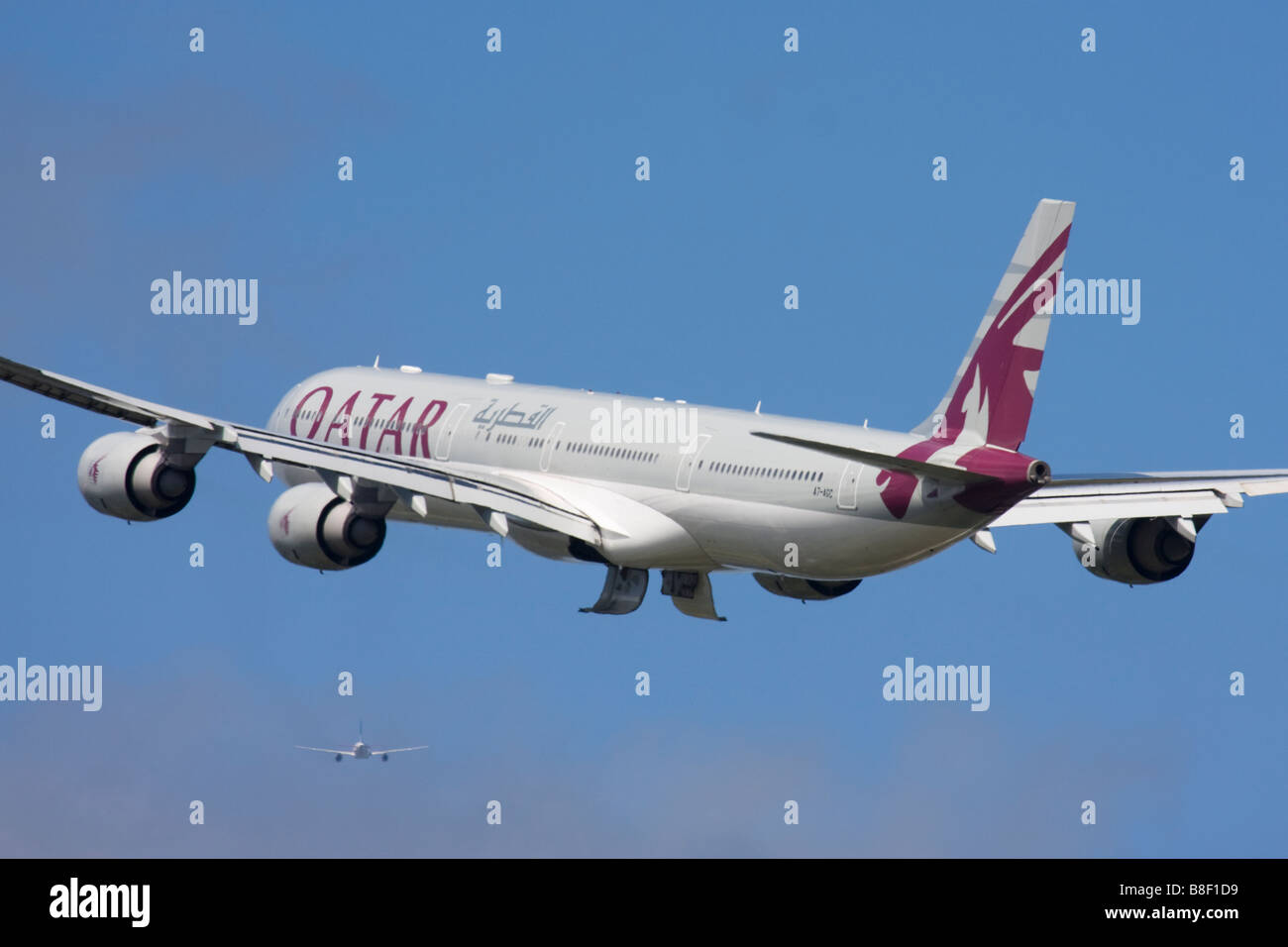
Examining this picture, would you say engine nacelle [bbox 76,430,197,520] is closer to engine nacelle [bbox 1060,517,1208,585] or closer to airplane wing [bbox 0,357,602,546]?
airplane wing [bbox 0,357,602,546]

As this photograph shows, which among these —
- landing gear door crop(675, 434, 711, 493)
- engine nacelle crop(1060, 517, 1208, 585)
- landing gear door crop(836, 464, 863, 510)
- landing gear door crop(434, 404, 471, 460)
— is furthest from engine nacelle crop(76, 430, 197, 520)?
engine nacelle crop(1060, 517, 1208, 585)

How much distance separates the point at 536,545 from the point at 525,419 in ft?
10.8

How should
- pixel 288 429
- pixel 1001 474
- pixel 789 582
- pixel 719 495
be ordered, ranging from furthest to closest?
1. pixel 288 429
2. pixel 789 582
3. pixel 719 495
4. pixel 1001 474

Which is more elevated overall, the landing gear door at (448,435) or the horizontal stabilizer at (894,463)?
the landing gear door at (448,435)

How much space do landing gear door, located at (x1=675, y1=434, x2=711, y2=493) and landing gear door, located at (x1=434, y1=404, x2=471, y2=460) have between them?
814 centimetres

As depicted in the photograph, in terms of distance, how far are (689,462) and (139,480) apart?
38.1ft

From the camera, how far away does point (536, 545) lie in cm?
5922

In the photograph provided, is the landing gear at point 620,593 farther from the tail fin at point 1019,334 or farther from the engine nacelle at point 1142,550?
the tail fin at point 1019,334

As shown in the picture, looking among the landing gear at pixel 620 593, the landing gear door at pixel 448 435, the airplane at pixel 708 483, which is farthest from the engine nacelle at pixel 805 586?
the landing gear door at pixel 448 435

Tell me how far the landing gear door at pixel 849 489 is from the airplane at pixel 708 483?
0.04 m

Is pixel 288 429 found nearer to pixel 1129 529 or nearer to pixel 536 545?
pixel 536 545

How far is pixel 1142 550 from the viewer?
5594 centimetres

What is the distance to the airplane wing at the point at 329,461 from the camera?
54.4 meters

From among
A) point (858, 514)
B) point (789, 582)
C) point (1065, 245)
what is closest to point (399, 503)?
point (789, 582)
